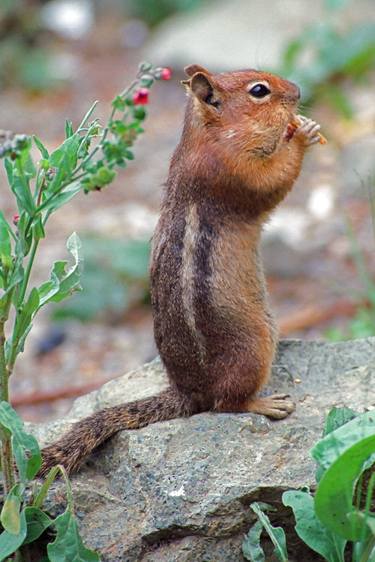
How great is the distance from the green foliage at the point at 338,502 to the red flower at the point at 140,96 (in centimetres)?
100

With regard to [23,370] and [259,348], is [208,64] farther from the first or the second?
[259,348]

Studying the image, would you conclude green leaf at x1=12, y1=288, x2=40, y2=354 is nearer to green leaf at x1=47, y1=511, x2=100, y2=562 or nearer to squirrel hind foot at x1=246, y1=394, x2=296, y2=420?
green leaf at x1=47, y1=511, x2=100, y2=562

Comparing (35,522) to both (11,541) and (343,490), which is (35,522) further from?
(343,490)

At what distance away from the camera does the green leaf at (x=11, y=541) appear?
2.96m

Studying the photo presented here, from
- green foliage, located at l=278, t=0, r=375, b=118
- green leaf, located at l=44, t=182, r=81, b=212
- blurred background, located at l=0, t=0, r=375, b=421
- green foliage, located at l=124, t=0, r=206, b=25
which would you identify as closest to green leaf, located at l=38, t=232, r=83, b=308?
green leaf, located at l=44, t=182, r=81, b=212

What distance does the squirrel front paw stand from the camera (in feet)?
12.8

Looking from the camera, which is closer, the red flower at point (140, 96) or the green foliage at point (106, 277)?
the red flower at point (140, 96)

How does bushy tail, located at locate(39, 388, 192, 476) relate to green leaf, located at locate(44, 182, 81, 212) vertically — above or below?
below

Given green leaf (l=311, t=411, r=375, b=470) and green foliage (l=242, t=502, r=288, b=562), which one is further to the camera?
green foliage (l=242, t=502, r=288, b=562)

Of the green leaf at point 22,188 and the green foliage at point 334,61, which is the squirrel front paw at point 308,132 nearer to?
the green leaf at point 22,188

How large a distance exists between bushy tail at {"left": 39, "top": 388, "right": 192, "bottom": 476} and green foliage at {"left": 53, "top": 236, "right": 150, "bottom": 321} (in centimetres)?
297

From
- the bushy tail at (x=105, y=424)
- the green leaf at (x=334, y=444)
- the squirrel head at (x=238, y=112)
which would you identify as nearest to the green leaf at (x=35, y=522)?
the bushy tail at (x=105, y=424)

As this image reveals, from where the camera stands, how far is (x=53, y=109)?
1038cm

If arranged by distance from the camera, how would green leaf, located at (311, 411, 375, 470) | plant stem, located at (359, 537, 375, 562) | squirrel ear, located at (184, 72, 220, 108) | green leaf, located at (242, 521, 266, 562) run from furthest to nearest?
squirrel ear, located at (184, 72, 220, 108)
green leaf, located at (242, 521, 266, 562)
plant stem, located at (359, 537, 375, 562)
green leaf, located at (311, 411, 375, 470)
